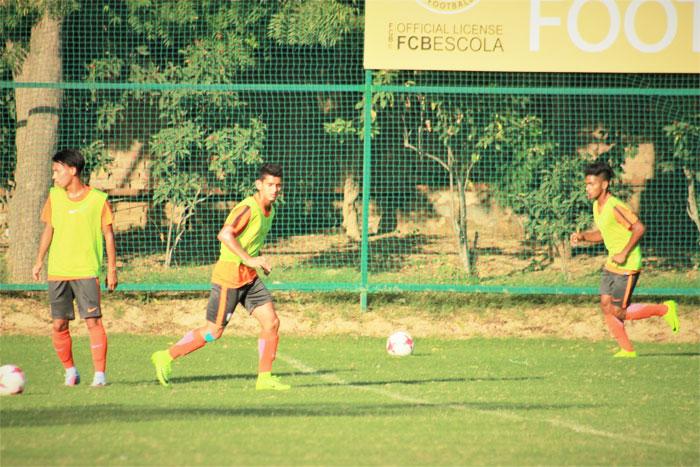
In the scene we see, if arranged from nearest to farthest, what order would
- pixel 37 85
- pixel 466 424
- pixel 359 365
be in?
pixel 466 424, pixel 359 365, pixel 37 85

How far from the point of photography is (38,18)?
15.7 metres

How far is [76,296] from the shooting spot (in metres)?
9.82

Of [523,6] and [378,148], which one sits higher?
[523,6]

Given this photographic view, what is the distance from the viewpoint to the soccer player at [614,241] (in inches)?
481

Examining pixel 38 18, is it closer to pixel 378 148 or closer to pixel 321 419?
pixel 378 148

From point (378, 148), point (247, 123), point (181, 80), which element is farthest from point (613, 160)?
point (181, 80)

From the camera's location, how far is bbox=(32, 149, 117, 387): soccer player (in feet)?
32.0

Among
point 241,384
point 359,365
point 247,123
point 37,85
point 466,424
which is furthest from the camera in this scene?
point 247,123

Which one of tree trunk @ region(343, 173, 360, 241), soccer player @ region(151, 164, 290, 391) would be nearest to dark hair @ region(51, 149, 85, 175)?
soccer player @ region(151, 164, 290, 391)

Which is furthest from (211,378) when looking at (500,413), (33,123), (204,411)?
(33,123)

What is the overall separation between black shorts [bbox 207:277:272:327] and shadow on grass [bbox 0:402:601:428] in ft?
3.51

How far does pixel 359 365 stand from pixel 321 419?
3482 mm

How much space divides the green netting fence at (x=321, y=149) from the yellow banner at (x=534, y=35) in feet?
2.30

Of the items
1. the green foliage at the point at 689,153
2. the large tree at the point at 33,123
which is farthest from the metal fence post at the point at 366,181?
the green foliage at the point at 689,153
